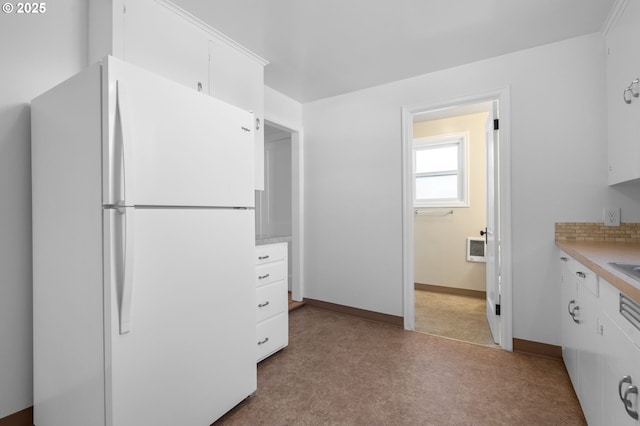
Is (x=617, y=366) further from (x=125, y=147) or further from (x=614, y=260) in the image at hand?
(x=125, y=147)

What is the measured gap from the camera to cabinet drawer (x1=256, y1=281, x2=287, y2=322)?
2.23 meters

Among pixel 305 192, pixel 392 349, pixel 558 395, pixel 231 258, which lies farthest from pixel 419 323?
pixel 231 258

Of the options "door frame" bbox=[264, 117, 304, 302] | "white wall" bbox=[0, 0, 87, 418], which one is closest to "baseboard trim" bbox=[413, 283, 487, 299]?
"door frame" bbox=[264, 117, 304, 302]

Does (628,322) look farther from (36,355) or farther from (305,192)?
(305,192)

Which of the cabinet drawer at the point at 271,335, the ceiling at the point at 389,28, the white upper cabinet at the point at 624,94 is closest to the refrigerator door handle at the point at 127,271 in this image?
the cabinet drawer at the point at 271,335

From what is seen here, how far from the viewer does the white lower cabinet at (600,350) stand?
942mm

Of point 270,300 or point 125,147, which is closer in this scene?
point 125,147

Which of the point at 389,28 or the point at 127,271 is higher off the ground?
the point at 389,28

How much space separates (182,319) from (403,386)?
4.70 ft

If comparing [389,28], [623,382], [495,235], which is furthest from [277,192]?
[623,382]

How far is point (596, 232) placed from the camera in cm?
217

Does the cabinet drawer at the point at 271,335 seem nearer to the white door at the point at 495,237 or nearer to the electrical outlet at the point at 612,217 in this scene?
the white door at the point at 495,237

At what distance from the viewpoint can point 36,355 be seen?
5.01ft

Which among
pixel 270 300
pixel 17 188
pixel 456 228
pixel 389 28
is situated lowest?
pixel 270 300
